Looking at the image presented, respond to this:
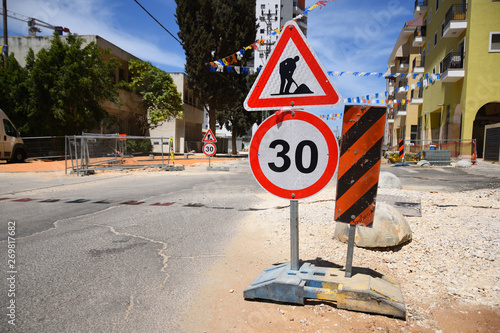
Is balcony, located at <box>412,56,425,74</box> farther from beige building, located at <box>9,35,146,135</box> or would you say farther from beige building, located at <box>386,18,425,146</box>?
beige building, located at <box>9,35,146,135</box>

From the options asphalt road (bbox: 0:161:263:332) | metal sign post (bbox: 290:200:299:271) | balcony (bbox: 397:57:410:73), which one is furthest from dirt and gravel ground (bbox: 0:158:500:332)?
balcony (bbox: 397:57:410:73)

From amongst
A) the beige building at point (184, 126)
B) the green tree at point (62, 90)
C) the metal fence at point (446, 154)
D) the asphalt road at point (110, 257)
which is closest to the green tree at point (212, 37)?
the beige building at point (184, 126)

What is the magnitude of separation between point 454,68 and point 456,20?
133 inches

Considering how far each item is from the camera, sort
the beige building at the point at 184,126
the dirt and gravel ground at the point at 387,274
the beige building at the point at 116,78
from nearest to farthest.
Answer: the dirt and gravel ground at the point at 387,274 → the beige building at the point at 116,78 → the beige building at the point at 184,126

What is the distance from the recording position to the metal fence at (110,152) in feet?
48.6

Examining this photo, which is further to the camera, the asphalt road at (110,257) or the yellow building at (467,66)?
the yellow building at (467,66)

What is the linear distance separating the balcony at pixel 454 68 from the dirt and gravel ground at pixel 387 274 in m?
20.8

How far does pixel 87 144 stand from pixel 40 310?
1380 cm

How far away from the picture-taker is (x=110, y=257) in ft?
12.7

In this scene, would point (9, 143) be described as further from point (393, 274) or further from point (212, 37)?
point (393, 274)

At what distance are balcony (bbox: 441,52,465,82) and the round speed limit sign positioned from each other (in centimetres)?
2505

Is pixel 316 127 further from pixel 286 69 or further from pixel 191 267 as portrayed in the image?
pixel 191 267

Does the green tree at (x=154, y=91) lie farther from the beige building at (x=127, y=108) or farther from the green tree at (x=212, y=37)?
the green tree at (x=212, y=37)

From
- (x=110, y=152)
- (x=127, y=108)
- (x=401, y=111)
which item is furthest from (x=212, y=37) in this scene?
(x=401, y=111)
